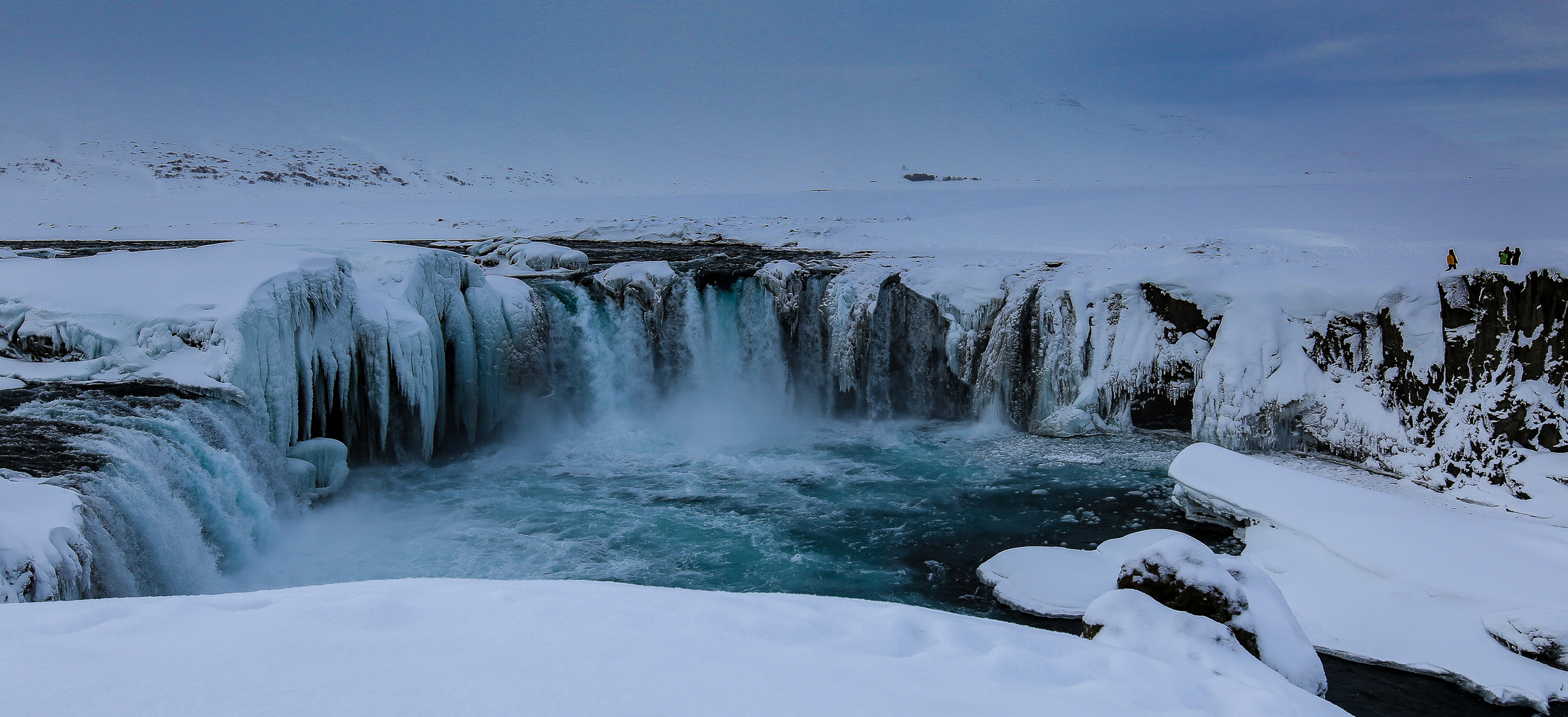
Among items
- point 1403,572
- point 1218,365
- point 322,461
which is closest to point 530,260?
point 322,461

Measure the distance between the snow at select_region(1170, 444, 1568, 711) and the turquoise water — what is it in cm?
114

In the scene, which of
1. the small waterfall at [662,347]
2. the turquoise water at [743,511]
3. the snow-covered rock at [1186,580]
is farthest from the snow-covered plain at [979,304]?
the snow-covered rock at [1186,580]

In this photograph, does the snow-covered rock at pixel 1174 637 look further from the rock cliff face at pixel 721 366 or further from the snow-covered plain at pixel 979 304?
the rock cliff face at pixel 721 366

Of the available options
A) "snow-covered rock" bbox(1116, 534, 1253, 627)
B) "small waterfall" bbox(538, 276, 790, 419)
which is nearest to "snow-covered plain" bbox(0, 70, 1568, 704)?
"small waterfall" bbox(538, 276, 790, 419)

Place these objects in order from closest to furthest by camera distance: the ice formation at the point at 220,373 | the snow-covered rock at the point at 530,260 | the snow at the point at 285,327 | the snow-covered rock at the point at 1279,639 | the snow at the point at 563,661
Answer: the snow at the point at 563,661 → the snow-covered rock at the point at 1279,639 → the ice formation at the point at 220,373 → the snow at the point at 285,327 → the snow-covered rock at the point at 530,260

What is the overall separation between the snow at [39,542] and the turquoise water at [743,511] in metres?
2.55

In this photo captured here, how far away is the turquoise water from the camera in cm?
955

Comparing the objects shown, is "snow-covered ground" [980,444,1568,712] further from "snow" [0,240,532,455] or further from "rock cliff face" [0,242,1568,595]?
"snow" [0,240,532,455]

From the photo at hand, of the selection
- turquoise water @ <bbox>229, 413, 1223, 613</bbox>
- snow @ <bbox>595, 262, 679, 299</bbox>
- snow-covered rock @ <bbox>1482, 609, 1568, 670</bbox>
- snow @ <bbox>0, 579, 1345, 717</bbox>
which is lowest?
turquoise water @ <bbox>229, 413, 1223, 613</bbox>

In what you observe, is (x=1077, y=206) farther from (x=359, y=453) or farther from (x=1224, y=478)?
(x=359, y=453)

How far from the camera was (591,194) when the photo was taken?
164 ft

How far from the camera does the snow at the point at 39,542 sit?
536 centimetres

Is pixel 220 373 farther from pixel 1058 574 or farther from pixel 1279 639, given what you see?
pixel 1279 639

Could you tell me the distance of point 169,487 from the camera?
7961mm
